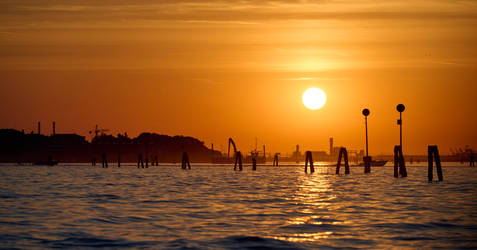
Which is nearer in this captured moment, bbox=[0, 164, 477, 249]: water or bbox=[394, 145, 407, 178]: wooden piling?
bbox=[0, 164, 477, 249]: water

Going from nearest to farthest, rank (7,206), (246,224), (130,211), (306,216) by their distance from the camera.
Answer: (246,224), (306,216), (130,211), (7,206)

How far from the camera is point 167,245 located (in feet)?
67.7

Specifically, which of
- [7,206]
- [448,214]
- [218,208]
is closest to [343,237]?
[448,214]

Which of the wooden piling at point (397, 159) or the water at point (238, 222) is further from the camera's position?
the wooden piling at point (397, 159)

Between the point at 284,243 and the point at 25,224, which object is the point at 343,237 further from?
the point at 25,224

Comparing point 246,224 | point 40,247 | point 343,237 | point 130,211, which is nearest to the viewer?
point 40,247

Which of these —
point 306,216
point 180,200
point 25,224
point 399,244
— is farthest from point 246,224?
point 180,200

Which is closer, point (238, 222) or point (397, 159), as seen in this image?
point (238, 222)

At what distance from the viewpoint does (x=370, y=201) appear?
124 feet

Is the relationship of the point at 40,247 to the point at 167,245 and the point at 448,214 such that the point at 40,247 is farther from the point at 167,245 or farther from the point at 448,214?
the point at 448,214

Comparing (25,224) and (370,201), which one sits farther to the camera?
(370,201)

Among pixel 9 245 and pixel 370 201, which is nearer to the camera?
pixel 9 245

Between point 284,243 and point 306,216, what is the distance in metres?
8.42

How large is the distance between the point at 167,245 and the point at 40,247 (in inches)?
156
